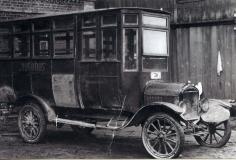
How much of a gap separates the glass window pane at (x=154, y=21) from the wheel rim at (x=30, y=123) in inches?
121

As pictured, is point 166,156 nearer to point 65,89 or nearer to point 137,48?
point 137,48

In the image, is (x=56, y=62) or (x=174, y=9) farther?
(x=174, y=9)

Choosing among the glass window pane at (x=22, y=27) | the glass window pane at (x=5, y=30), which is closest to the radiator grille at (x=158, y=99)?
the glass window pane at (x=22, y=27)

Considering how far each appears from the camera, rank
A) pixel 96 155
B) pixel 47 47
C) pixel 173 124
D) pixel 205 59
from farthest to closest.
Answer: pixel 205 59
pixel 47 47
pixel 96 155
pixel 173 124

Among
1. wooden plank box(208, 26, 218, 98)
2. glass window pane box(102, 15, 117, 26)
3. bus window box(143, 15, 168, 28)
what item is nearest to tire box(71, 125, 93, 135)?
glass window pane box(102, 15, 117, 26)

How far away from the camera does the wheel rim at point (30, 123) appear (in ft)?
32.5

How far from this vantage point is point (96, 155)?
28.2 feet

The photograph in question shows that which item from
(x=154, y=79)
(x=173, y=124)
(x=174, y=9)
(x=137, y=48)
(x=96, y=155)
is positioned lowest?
(x=96, y=155)

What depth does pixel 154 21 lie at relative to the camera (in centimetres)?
902

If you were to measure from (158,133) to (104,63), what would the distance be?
67.0 inches

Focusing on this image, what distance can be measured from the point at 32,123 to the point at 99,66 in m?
2.15

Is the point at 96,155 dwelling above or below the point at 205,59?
below

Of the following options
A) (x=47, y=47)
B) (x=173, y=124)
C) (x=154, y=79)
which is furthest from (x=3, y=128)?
(x=173, y=124)

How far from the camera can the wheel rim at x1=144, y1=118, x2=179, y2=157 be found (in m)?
8.05
